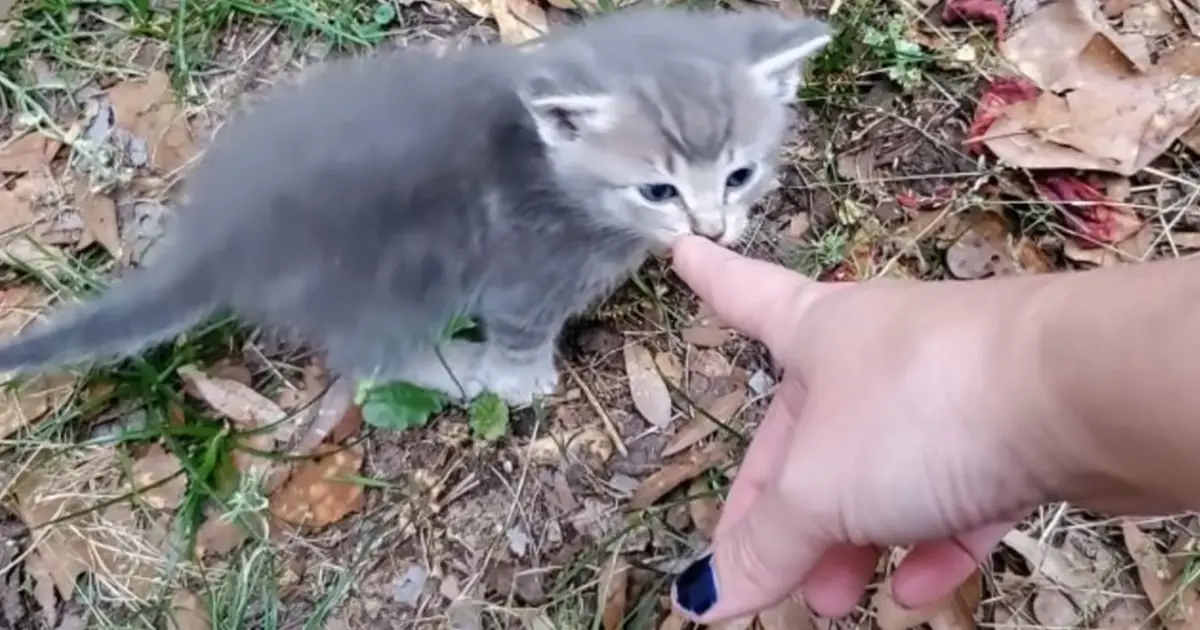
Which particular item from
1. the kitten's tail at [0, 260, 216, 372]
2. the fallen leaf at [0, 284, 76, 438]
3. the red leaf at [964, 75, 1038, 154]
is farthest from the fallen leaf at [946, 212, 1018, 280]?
the fallen leaf at [0, 284, 76, 438]

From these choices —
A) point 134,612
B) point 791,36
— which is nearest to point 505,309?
point 791,36

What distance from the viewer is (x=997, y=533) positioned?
49.4 inches

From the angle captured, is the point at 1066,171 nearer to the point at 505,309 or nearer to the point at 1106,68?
the point at 1106,68

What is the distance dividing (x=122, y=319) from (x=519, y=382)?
0.55m

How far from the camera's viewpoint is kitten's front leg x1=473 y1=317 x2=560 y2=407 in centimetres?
165

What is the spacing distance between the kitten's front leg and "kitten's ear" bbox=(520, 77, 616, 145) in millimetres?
303

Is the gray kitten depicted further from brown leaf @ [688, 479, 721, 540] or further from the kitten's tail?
brown leaf @ [688, 479, 721, 540]

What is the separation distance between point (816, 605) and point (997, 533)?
7.6 inches

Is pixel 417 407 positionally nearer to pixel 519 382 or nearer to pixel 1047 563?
pixel 519 382

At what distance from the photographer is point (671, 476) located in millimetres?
1682

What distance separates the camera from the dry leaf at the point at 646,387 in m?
1.73

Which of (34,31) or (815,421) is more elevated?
(815,421)

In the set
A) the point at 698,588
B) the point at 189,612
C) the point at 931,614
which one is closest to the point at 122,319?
the point at 189,612

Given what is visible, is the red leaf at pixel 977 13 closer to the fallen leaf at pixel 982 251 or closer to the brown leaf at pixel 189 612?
the fallen leaf at pixel 982 251
